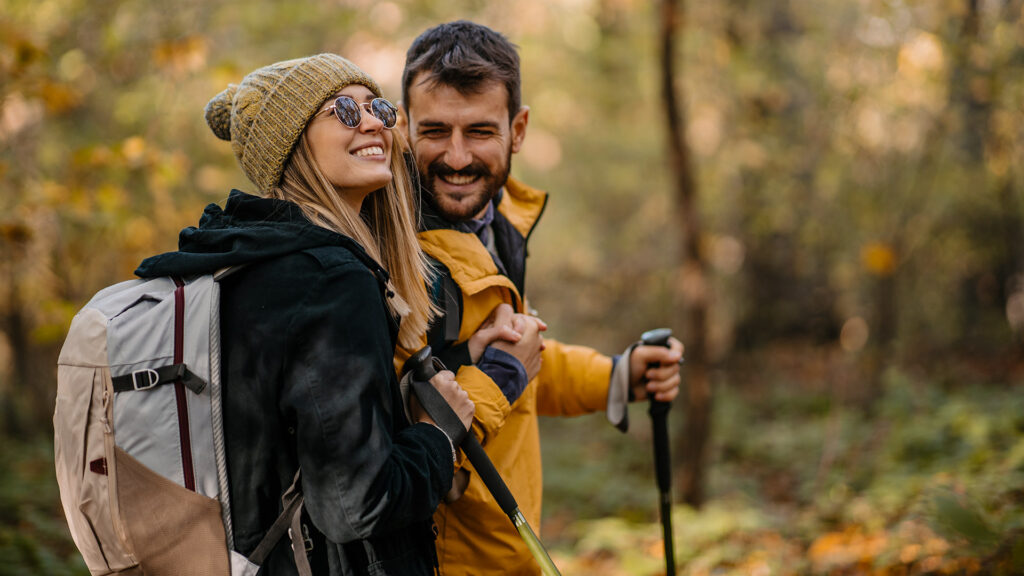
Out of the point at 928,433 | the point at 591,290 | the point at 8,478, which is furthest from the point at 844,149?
the point at 8,478

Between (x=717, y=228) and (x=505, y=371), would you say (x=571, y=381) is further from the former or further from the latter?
(x=717, y=228)

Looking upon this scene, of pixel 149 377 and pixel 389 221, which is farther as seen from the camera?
pixel 389 221

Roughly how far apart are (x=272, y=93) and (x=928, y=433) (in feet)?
24.1

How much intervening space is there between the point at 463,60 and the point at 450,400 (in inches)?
43.9

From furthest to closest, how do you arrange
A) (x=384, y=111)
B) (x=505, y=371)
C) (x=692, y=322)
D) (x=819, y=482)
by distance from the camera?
(x=819, y=482) < (x=692, y=322) < (x=505, y=371) < (x=384, y=111)

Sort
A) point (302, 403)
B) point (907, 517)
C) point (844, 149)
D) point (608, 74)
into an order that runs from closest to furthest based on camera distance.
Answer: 1. point (302, 403)
2. point (907, 517)
3. point (844, 149)
4. point (608, 74)

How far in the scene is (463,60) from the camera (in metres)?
2.39

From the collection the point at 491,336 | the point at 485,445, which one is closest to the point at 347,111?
the point at 491,336

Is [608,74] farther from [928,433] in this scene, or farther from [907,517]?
[907,517]

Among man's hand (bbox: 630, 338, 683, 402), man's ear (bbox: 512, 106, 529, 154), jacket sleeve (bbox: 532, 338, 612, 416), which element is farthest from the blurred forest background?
man's ear (bbox: 512, 106, 529, 154)

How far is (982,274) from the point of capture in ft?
37.7

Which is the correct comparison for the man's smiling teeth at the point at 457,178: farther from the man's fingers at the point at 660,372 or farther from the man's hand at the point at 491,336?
the man's fingers at the point at 660,372

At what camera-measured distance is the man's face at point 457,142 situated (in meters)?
2.41

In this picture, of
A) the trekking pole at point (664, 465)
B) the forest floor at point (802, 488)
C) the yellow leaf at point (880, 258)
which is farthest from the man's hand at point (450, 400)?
the yellow leaf at point (880, 258)
